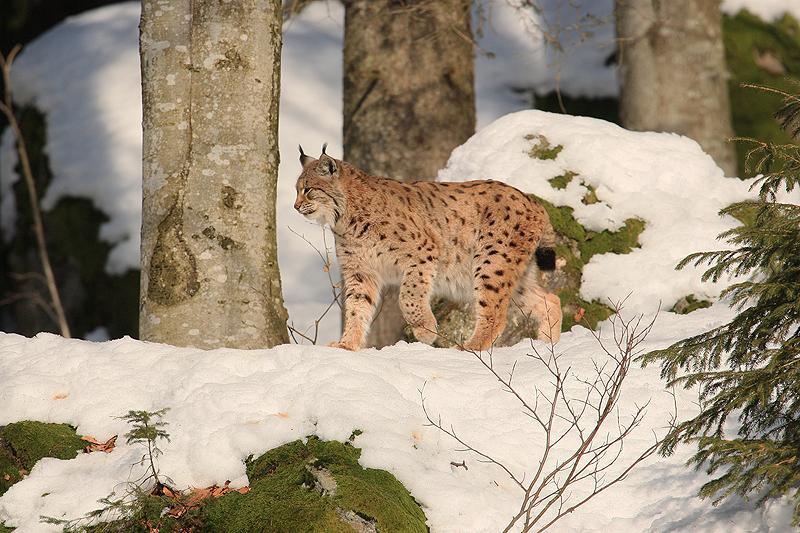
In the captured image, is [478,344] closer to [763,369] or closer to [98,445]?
[98,445]

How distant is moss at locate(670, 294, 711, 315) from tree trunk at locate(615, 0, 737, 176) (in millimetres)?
4013

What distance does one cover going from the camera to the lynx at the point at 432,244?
255 inches

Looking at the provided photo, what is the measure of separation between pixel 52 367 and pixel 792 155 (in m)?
3.35

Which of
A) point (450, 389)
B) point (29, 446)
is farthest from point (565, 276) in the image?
point (29, 446)

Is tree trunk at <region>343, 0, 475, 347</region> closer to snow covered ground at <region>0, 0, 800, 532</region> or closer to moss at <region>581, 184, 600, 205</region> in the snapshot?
snow covered ground at <region>0, 0, 800, 532</region>

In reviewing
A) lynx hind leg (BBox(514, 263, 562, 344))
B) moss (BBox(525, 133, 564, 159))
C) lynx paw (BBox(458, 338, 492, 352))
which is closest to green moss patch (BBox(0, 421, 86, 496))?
lynx paw (BBox(458, 338, 492, 352))

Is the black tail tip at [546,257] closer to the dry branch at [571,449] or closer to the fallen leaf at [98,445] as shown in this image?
the dry branch at [571,449]

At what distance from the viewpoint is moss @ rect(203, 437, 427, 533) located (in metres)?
3.61

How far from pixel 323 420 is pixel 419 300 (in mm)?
2316

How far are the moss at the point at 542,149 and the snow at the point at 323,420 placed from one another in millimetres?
2752

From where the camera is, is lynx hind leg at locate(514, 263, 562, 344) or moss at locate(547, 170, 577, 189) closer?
lynx hind leg at locate(514, 263, 562, 344)

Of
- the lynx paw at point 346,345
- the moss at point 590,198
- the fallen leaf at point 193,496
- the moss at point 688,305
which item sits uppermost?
the moss at point 590,198

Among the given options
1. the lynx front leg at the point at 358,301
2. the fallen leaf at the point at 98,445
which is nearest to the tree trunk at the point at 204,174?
the fallen leaf at the point at 98,445

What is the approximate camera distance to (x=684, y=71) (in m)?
10.3
